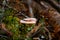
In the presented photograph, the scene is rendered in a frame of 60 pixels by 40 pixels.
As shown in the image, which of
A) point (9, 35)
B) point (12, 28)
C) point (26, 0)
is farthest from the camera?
point (26, 0)

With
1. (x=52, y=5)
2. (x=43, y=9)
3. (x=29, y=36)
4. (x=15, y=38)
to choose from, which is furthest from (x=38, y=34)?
(x=52, y=5)

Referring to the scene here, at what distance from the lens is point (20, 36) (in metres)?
2.65

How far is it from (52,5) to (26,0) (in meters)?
0.53

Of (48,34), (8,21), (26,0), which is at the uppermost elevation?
(26,0)

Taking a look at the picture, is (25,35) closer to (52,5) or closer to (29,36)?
(29,36)

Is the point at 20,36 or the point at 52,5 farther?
the point at 52,5

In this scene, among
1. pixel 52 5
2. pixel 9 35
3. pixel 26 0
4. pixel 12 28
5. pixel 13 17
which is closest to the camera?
pixel 9 35

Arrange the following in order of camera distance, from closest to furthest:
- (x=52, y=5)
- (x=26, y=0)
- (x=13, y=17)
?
(x=13, y=17) → (x=26, y=0) → (x=52, y=5)

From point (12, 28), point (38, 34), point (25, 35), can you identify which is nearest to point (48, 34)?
point (38, 34)

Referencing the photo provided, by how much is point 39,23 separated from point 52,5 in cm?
68

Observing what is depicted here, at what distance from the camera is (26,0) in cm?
324

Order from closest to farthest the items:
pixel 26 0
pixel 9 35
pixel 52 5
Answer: pixel 9 35 → pixel 26 0 → pixel 52 5

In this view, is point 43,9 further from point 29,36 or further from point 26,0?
point 29,36

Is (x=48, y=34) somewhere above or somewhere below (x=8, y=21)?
below
